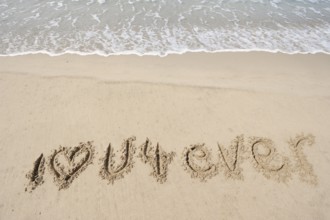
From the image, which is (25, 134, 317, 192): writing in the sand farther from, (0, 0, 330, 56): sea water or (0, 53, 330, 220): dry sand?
(0, 0, 330, 56): sea water

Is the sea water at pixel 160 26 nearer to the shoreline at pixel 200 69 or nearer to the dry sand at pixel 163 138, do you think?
the shoreline at pixel 200 69

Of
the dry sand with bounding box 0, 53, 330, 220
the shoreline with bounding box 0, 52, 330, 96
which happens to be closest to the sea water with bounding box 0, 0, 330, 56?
the shoreline with bounding box 0, 52, 330, 96

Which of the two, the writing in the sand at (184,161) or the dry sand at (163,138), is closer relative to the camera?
the dry sand at (163,138)

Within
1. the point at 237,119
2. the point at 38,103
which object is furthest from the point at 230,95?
the point at 38,103

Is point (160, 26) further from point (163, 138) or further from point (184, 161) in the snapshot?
point (184, 161)

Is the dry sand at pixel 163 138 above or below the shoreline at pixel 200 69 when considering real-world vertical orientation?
below

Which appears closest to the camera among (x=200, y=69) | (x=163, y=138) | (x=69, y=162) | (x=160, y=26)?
(x=69, y=162)

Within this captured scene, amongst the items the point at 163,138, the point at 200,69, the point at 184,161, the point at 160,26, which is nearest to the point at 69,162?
the point at 163,138

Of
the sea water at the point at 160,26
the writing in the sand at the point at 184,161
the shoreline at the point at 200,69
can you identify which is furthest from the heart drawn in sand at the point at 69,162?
the sea water at the point at 160,26
